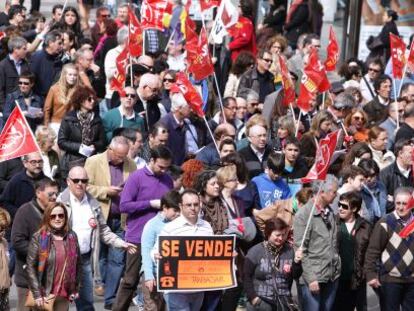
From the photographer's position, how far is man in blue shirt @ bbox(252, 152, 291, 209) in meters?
14.6

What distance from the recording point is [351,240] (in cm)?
1422

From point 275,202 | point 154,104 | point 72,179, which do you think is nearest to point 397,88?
point 154,104

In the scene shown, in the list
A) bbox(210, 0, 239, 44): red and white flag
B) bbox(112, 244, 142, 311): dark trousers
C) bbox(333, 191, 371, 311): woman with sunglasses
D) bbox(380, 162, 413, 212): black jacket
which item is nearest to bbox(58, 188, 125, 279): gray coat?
bbox(112, 244, 142, 311): dark trousers

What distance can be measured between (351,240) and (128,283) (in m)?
2.12

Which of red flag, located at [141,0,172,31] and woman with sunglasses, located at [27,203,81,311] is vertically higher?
red flag, located at [141,0,172,31]

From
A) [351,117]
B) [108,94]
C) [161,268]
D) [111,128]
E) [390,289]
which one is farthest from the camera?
[108,94]

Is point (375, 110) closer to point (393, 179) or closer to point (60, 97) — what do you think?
point (393, 179)

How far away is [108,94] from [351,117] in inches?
139

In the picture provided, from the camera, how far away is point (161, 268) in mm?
13273

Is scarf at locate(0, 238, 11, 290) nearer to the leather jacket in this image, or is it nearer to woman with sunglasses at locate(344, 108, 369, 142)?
the leather jacket

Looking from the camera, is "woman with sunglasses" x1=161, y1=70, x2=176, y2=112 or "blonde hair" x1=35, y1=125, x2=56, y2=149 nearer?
"blonde hair" x1=35, y1=125, x2=56, y2=149

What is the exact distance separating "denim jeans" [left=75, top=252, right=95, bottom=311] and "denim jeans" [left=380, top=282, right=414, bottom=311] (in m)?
2.73

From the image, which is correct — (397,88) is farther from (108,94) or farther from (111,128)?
(111,128)

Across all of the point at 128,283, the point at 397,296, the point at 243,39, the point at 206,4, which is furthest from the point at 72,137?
the point at 243,39
